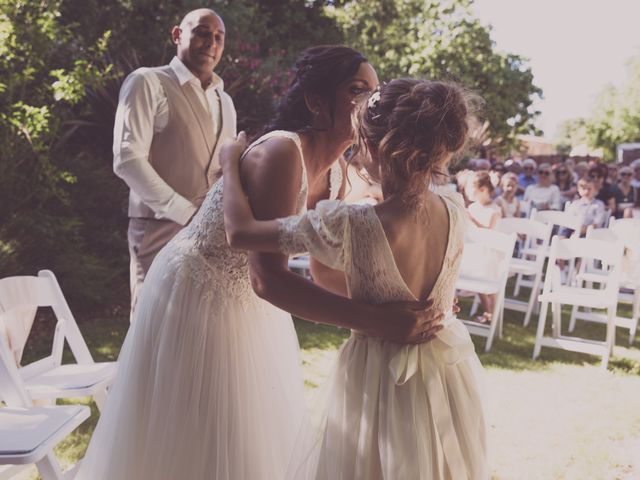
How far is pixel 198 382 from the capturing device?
2.05 meters

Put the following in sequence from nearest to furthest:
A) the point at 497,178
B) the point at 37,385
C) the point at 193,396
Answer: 1. the point at 193,396
2. the point at 37,385
3. the point at 497,178

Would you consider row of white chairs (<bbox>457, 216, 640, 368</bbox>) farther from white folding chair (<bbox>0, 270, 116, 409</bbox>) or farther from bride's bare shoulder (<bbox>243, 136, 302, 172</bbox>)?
bride's bare shoulder (<bbox>243, 136, 302, 172</bbox>)

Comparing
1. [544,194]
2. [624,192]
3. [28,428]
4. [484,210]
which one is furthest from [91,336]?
[624,192]

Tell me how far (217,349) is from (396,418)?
71cm

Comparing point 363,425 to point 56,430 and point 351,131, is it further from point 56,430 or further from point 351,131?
point 56,430

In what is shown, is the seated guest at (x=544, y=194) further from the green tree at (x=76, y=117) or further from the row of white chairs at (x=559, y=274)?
the green tree at (x=76, y=117)

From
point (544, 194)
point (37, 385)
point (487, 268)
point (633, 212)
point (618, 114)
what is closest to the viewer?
point (37, 385)

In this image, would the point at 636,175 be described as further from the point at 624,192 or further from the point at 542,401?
the point at 542,401

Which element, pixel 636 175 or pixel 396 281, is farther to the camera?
pixel 636 175

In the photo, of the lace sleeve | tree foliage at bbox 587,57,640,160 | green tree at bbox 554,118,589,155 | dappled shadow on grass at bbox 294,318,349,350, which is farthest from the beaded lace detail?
green tree at bbox 554,118,589,155

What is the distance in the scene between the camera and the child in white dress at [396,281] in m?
1.62

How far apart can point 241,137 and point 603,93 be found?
159 feet

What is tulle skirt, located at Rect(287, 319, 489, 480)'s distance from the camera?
1640 mm

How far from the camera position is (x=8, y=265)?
5633mm
